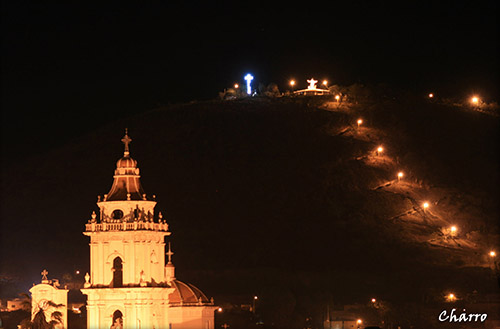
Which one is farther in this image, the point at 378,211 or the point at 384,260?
the point at 378,211

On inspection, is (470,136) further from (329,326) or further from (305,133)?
(329,326)

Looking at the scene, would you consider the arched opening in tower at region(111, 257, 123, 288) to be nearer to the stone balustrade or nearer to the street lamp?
the stone balustrade

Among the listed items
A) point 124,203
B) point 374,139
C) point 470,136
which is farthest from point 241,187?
point 124,203

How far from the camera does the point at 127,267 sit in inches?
3851

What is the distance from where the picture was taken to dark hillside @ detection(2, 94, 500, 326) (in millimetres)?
132500

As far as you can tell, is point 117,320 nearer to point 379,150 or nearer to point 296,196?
point 296,196

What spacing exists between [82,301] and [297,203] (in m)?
39.0

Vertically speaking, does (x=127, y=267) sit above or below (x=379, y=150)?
below

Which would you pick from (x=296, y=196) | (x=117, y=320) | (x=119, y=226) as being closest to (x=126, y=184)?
(x=119, y=226)

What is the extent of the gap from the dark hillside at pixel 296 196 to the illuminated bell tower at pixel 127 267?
23.5 m

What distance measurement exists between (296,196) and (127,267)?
192 ft

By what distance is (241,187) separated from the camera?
159 meters

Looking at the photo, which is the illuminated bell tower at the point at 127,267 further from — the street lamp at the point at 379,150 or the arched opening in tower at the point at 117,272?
the street lamp at the point at 379,150

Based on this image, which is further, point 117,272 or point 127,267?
point 117,272
